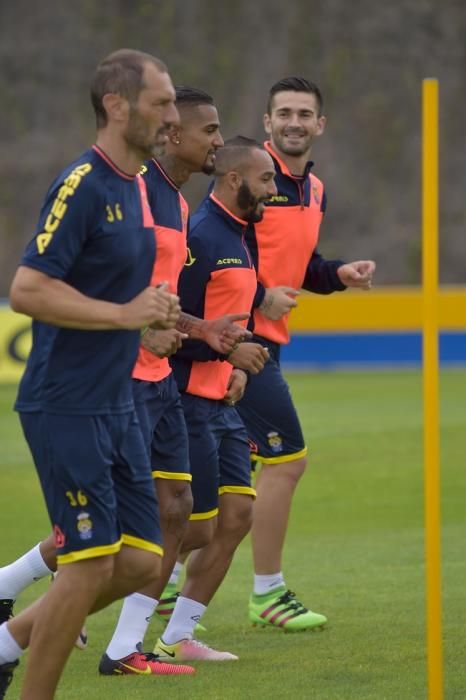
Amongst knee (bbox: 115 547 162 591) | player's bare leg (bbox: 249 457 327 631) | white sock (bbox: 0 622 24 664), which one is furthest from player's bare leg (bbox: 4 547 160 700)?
player's bare leg (bbox: 249 457 327 631)

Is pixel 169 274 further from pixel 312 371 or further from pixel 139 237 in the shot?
pixel 312 371

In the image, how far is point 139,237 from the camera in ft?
16.6

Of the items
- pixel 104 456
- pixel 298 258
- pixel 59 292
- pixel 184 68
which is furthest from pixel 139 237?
pixel 184 68

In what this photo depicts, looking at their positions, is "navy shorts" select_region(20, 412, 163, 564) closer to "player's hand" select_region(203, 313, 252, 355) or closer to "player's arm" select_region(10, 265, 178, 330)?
"player's arm" select_region(10, 265, 178, 330)

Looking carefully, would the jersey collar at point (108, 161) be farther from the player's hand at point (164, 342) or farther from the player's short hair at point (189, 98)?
the player's short hair at point (189, 98)

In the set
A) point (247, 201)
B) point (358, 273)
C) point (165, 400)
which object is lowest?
point (165, 400)

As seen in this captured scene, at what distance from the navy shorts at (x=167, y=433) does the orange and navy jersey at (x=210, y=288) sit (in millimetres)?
378

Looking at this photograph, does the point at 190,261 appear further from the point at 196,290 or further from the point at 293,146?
the point at 293,146

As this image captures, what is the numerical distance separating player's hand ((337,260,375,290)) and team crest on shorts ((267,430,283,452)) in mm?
887

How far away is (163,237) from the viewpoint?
20.1 ft

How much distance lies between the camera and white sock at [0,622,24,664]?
528 cm

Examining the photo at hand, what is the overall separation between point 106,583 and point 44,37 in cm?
3785

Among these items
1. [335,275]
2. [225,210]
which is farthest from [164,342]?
[335,275]

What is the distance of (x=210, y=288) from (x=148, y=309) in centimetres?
183
